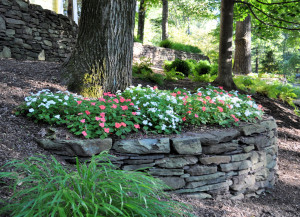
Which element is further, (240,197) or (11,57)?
(11,57)

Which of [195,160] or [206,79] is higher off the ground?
[206,79]

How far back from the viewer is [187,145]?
3.12 metres

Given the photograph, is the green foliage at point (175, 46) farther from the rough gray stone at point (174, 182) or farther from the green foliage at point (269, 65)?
the green foliage at point (269, 65)

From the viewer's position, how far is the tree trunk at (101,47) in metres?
4.33

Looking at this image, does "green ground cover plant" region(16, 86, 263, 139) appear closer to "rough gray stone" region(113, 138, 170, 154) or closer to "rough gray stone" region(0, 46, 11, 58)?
"rough gray stone" region(113, 138, 170, 154)

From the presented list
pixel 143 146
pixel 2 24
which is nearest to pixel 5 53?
pixel 2 24

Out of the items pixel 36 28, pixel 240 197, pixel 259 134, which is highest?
pixel 36 28

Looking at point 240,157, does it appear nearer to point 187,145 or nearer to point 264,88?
point 187,145

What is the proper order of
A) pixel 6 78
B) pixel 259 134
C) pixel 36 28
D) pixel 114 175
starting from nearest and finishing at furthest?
pixel 114 175
pixel 259 134
pixel 6 78
pixel 36 28

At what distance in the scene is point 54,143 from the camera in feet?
Result: 9.26

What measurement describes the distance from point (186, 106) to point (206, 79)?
12.6 feet

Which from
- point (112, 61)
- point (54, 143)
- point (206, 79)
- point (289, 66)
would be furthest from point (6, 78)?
point (289, 66)

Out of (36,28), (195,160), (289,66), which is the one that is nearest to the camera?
(195,160)

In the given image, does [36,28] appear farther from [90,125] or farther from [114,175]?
[114,175]
